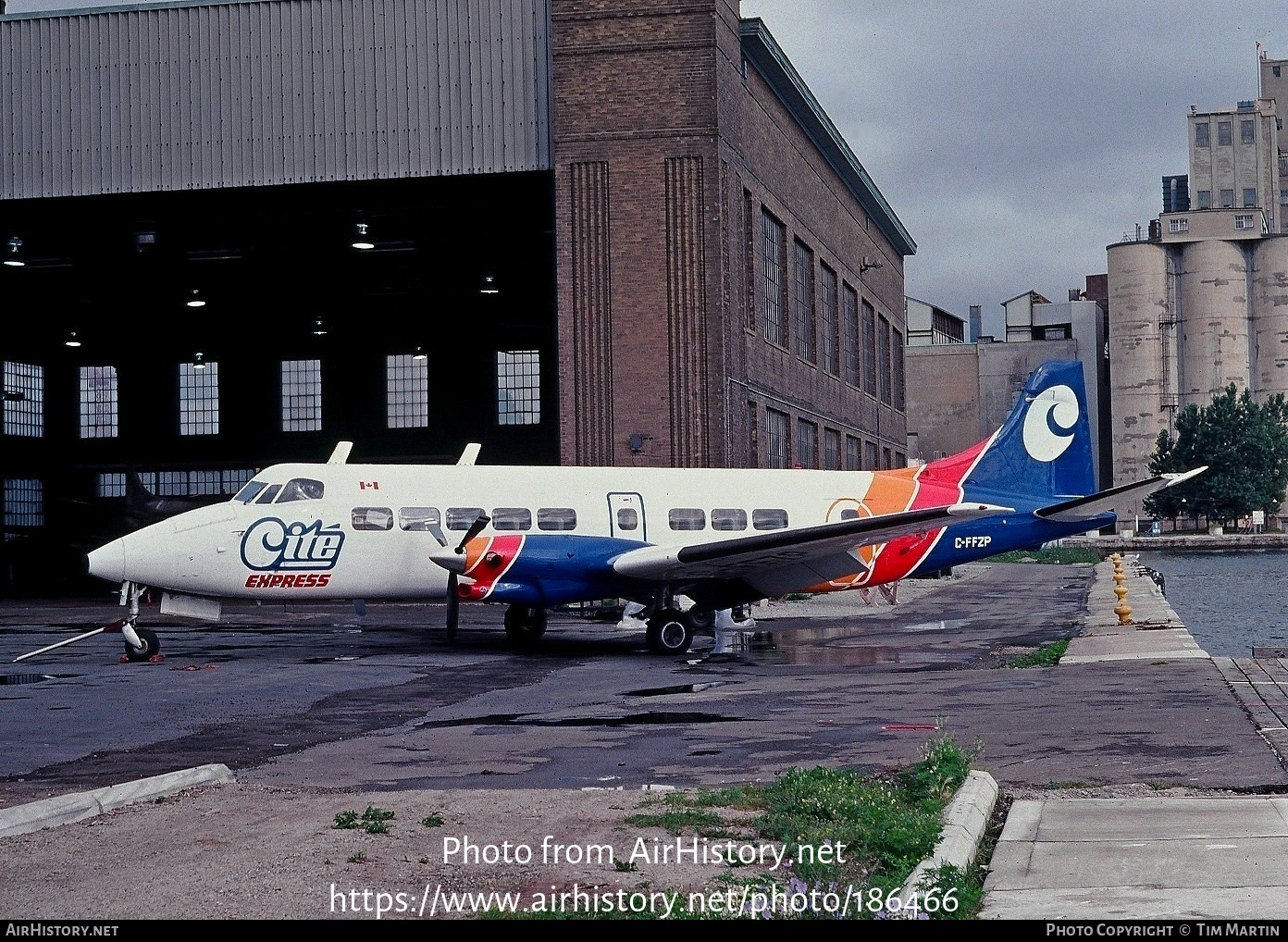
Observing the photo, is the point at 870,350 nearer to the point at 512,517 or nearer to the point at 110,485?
the point at 110,485

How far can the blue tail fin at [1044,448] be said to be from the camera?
2922 cm

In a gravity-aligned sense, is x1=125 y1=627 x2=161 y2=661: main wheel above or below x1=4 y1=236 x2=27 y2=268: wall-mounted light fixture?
below

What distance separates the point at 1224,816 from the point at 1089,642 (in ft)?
51.0

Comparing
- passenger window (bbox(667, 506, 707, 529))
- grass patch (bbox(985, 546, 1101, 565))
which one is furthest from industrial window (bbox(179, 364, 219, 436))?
grass patch (bbox(985, 546, 1101, 565))

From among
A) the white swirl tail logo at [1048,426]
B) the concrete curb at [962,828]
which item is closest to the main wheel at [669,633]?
the white swirl tail logo at [1048,426]

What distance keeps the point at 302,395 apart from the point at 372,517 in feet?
125

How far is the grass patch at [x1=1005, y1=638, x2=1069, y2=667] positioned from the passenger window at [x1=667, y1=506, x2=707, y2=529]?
631 cm

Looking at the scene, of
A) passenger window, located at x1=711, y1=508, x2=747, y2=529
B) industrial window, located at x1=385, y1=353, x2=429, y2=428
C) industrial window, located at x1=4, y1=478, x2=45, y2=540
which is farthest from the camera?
industrial window, located at x1=385, y1=353, x2=429, y2=428

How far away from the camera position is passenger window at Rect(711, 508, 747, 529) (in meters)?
26.8

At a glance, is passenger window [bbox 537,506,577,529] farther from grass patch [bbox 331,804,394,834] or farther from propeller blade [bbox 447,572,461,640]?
grass patch [bbox 331,804,394,834]

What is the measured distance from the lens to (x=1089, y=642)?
23844mm

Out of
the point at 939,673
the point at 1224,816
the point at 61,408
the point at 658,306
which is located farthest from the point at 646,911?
the point at 61,408

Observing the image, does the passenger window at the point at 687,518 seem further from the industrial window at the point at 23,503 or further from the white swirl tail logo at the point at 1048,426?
the industrial window at the point at 23,503
